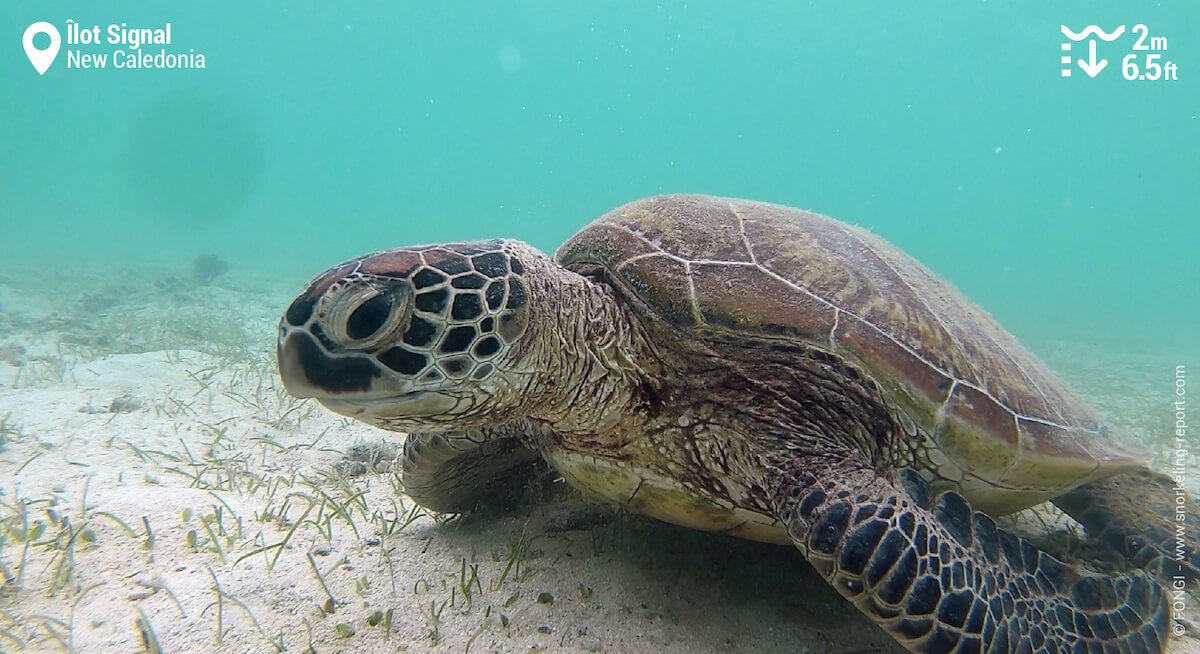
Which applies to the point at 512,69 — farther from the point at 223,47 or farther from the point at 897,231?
the point at 897,231

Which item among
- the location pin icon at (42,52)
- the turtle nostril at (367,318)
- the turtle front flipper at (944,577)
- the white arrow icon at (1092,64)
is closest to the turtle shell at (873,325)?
the turtle front flipper at (944,577)

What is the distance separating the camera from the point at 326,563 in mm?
2221

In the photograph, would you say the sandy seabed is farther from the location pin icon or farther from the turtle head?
the location pin icon

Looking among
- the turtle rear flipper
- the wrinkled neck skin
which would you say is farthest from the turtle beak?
the turtle rear flipper

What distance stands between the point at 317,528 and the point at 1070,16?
7304 cm

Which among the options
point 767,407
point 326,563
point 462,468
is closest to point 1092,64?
point 767,407

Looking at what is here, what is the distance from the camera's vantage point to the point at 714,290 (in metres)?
2.19

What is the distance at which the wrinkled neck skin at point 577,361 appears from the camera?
1.95 meters

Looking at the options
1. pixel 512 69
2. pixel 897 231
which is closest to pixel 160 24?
pixel 512 69

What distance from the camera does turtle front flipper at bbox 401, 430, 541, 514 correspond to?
238 centimetres

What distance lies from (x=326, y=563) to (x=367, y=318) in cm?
118

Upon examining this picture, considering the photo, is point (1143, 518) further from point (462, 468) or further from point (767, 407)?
point (462, 468)

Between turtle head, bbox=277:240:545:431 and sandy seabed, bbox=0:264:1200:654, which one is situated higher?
turtle head, bbox=277:240:545:431

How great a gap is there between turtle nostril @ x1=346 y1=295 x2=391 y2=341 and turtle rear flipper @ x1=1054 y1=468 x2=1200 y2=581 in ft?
10.2
